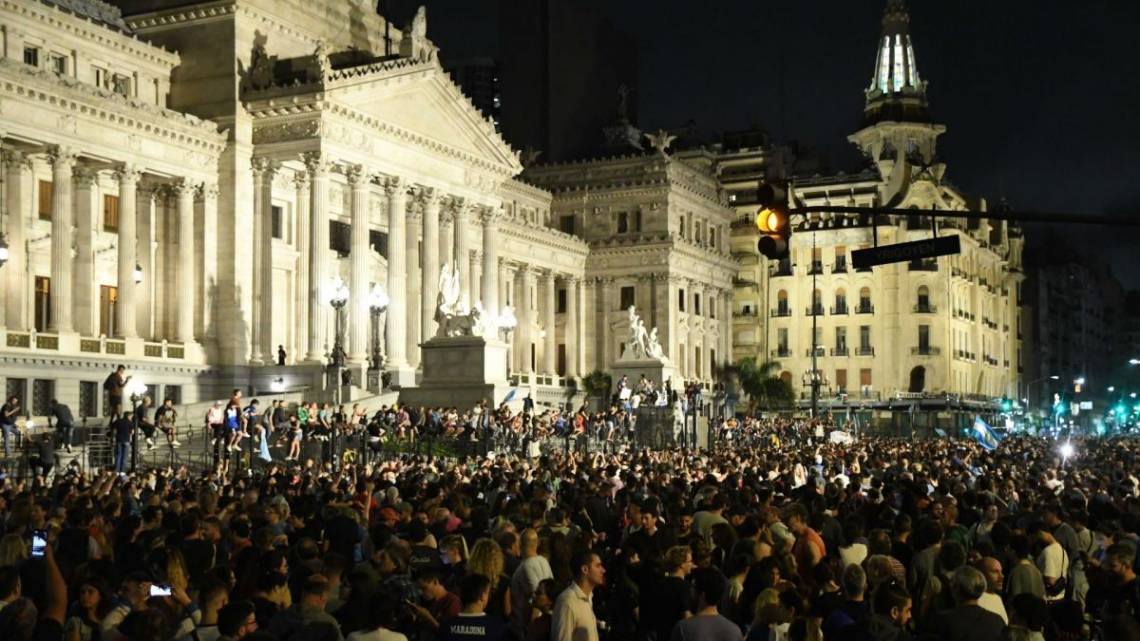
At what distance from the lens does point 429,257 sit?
64812mm

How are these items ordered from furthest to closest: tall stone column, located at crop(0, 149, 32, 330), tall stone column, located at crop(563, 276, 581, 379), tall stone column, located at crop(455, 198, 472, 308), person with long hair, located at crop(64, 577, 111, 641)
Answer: tall stone column, located at crop(563, 276, 581, 379) → tall stone column, located at crop(455, 198, 472, 308) → tall stone column, located at crop(0, 149, 32, 330) → person with long hair, located at crop(64, 577, 111, 641)

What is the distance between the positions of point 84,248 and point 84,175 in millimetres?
2633

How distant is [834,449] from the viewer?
43.7 meters

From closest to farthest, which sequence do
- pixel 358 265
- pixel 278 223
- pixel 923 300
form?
pixel 358 265
pixel 278 223
pixel 923 300

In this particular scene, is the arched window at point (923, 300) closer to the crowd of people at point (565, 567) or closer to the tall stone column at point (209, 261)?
the tall stone column at point (209, 261)

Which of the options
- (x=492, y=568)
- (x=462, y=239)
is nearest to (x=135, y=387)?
(x=462, y=239)

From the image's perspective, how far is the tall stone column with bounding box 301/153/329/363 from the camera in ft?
188

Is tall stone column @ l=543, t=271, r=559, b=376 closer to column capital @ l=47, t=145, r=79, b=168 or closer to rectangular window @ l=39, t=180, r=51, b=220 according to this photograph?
rectangular window @ l=39, t=180, r=51, b=220

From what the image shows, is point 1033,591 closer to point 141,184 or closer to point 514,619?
point 514,619

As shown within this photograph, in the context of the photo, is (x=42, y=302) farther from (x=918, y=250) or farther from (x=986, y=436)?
(x=918, y=250)

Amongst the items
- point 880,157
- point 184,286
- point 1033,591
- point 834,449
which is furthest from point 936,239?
point 880,157

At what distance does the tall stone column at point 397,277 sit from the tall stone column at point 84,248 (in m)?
13.5

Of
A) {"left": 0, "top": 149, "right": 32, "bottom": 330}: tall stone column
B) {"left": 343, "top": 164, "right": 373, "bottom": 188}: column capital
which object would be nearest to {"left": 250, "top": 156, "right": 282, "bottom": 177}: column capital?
{"left": 343, "top": 164, "right": 373, "bottom": 188}: column capital

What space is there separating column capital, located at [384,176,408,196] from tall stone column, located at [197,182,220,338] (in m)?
7.81
